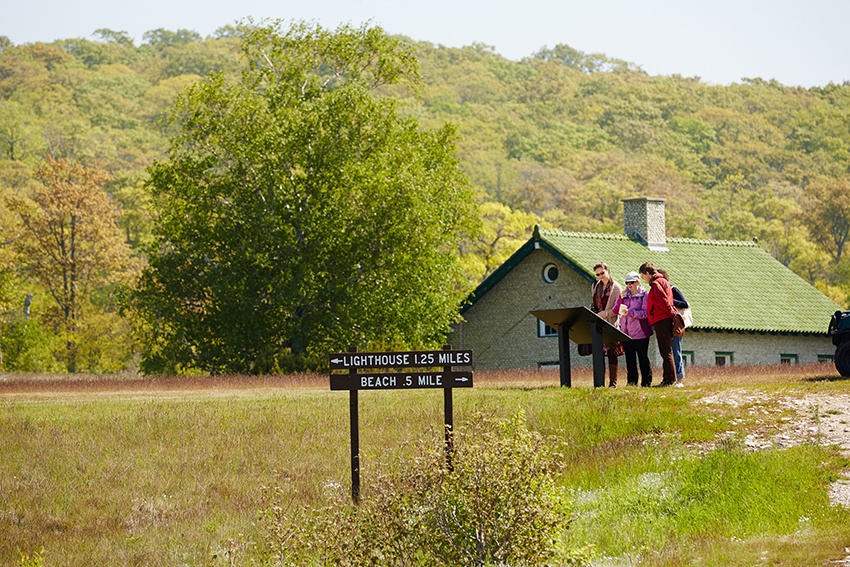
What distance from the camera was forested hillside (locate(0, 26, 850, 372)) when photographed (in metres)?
62.3

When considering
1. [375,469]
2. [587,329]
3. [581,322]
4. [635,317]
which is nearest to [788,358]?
[635,317]

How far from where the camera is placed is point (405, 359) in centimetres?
1750

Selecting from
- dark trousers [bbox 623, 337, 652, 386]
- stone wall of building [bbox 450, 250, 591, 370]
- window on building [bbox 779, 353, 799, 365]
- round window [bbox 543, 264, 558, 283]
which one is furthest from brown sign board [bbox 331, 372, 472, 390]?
window on building [bbox 779, 353, 799, 365]

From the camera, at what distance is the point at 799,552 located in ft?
44.8

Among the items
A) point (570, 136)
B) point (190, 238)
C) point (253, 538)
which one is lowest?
point (253, 538)

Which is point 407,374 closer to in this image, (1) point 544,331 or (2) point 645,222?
(1) point 544,331

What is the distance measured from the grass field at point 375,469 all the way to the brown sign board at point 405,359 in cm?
118

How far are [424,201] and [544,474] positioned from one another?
29.3 metres

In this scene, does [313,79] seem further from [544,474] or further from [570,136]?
[570,136]

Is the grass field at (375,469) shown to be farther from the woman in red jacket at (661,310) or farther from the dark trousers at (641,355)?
the woman in red jacket at (661,310)

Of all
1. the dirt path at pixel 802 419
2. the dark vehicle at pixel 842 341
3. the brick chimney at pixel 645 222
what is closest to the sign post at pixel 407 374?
the dirt path at pixel 802 419

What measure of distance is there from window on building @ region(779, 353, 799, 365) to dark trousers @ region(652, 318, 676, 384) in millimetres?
24451

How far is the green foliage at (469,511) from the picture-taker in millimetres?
13414

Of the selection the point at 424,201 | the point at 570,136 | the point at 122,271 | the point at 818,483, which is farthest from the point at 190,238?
the point at 570,136
